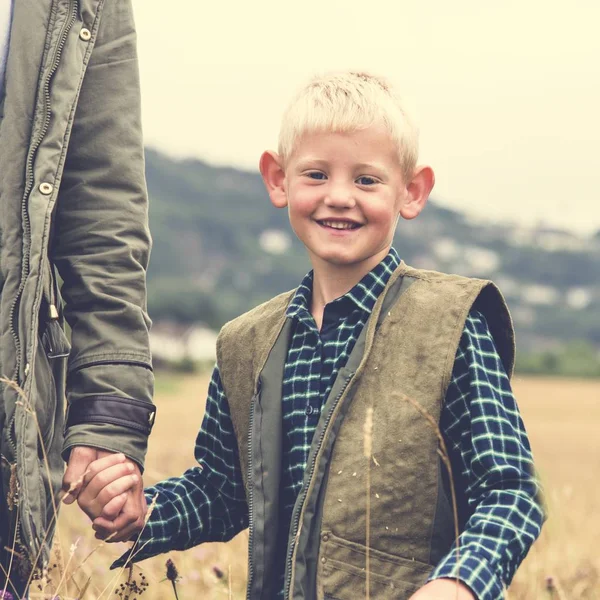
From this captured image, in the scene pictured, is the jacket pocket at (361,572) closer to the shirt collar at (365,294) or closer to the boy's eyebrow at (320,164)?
the shirt collar at (365,294)

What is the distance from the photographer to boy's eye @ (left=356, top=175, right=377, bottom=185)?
2.34m

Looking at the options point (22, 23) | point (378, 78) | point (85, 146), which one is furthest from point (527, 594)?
point (22, 23)

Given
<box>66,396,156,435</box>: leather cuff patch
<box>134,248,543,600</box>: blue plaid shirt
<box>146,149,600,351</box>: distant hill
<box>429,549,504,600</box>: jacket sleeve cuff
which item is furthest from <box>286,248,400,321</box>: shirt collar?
<box>146,149,600,351</box>: distant hill

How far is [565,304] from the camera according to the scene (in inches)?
5512

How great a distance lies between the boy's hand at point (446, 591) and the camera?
1832 millimetres

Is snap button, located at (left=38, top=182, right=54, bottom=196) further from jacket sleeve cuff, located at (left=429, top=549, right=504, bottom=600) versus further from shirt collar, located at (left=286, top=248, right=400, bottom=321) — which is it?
jacket sleeve cuff, located at (left=429, top=549, right=504, bottom=600)

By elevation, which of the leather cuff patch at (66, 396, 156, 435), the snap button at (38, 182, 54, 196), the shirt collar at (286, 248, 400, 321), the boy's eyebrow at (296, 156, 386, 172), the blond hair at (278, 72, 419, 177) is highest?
the blond hair at (278, 72, 419, 177)

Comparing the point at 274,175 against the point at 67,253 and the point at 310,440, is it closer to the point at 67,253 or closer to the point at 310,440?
the point at 67,253

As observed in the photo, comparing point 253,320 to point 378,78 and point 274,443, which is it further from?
point 378,78

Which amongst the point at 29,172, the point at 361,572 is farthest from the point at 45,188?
the point at 361,572

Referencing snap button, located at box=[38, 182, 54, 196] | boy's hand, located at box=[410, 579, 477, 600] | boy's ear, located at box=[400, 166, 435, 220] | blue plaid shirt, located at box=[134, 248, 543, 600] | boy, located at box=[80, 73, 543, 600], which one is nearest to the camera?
boy's hand, located at box=[410, 579, 477, 600]

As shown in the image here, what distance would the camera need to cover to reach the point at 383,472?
2.15m

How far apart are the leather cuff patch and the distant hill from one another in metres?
82.0

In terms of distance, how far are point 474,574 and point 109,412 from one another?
0.94 metres
